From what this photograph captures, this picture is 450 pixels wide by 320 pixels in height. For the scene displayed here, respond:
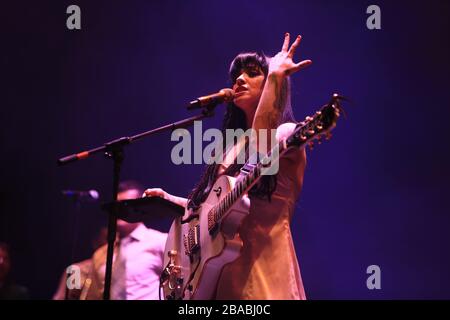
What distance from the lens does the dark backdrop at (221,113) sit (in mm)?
4250

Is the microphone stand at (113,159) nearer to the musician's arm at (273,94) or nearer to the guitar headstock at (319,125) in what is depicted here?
the musician's arm at (273,94)

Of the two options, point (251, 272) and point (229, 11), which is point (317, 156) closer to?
point (229, 11)

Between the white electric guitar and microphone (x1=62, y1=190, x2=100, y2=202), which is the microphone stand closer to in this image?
the white electric guitar

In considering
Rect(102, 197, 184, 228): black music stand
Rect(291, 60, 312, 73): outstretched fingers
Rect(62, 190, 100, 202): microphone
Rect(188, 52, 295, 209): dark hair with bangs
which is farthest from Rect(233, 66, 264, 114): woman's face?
Rect(62, 190, 100, 202): microphone

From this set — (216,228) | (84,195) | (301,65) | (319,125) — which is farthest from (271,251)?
(84,195)

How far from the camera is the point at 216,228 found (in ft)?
7.78

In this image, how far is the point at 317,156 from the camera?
14.7 ft

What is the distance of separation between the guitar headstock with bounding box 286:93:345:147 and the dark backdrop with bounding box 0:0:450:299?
2345 millimetres

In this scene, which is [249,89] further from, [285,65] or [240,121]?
[285,65]

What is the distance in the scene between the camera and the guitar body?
2.27m

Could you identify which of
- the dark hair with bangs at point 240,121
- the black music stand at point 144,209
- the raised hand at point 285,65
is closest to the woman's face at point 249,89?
the dark hair with bangs at point 240,121

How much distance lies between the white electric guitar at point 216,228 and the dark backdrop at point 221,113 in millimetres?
1837

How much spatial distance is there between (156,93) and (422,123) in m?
2.52
